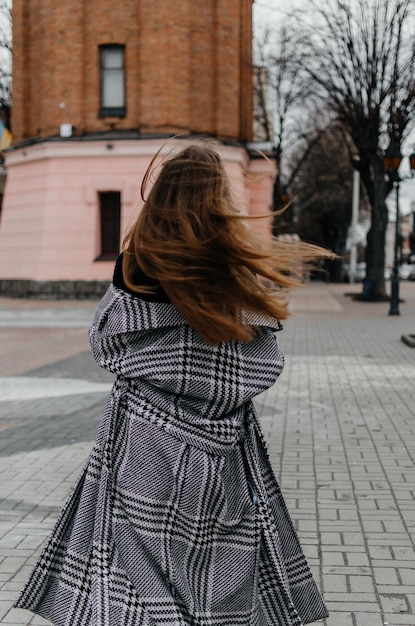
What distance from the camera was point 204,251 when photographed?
2381 millimetres

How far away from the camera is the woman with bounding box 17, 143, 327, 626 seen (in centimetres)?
241

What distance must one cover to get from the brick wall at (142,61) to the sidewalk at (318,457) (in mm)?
14378

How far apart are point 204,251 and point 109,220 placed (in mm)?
26083

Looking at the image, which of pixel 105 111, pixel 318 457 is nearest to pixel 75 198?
pixel 105 111

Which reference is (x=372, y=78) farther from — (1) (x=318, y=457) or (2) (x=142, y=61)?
(1) (x=318, y=457)

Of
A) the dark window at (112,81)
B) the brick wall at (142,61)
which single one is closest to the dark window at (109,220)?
the brick wall at (142,61)

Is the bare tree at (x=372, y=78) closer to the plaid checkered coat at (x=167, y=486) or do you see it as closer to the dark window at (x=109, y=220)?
the dark window at (x=109, y=220)

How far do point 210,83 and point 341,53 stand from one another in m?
5.14

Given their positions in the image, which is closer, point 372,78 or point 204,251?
point 204,251

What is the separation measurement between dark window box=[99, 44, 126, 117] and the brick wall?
25 cm

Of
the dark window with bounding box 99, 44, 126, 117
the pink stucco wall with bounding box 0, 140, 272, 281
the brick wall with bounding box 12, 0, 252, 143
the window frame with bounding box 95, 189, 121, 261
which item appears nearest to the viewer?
the brick wall with bounding box 12, 0, 252, 143

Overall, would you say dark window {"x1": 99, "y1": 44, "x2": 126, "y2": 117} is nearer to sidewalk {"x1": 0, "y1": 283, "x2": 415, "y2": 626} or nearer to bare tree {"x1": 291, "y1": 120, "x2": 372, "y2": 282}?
sidewalk {"x1": 0, "y1": 283, "x2": 415, "y2": 626}

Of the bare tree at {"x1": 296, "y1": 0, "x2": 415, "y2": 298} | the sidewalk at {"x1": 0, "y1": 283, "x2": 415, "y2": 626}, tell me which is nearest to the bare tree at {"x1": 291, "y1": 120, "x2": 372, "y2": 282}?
the bare tree at {"x1": 296, "y1": 0, "x2": 415, "y2": 298}

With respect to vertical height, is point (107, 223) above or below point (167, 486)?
above
